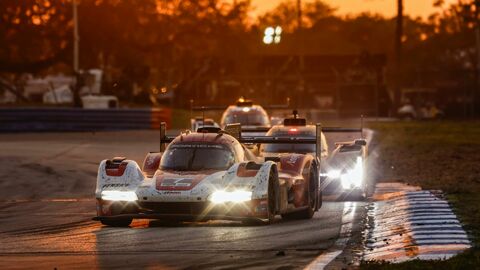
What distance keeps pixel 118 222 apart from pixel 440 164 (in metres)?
17.4

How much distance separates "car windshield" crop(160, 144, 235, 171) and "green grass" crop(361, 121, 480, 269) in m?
3.18

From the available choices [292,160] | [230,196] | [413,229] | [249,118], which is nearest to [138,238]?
[230,196]

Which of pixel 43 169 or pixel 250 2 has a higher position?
pixel 250 2

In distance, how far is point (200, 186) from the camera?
16797 mm

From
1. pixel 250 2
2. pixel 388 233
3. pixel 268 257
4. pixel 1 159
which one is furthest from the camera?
pixel 250 2

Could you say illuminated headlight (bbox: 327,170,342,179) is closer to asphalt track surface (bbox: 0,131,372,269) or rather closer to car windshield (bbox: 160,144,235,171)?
asphalt track surface (bbox: 0,131,372,269)

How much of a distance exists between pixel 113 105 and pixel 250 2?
18.8 meters

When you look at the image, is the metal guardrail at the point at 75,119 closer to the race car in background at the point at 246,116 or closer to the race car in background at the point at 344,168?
the race car in background at the point at 246,116

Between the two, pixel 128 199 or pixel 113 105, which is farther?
pixel 113 105

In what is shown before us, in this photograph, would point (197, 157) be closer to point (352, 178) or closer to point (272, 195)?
point (272, 195)

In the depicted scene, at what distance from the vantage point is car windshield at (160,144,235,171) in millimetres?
17781

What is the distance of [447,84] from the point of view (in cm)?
8600

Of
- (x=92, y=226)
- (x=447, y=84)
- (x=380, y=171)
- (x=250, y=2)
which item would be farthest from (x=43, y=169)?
(x=447, y=84)

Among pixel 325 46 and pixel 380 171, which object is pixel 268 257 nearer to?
pixel 380 171
